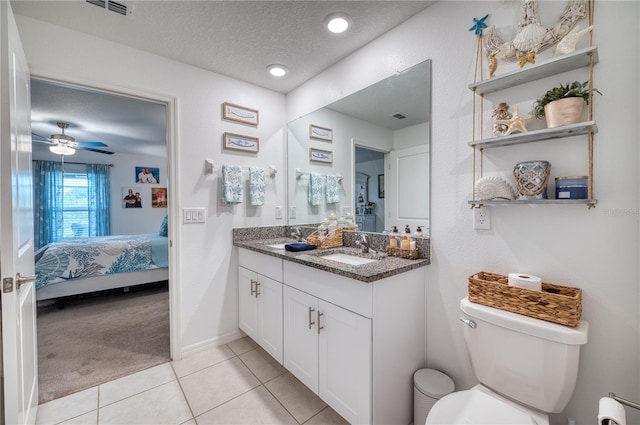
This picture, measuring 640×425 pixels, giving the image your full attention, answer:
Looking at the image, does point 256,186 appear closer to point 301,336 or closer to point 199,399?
point 301,336

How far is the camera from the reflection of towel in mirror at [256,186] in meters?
2.46

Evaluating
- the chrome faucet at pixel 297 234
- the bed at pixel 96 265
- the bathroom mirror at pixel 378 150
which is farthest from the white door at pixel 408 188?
the bed at pixel 96 265

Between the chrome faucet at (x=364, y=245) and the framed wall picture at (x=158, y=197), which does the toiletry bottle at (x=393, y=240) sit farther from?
the framed wall picture at (x=158, y=197)

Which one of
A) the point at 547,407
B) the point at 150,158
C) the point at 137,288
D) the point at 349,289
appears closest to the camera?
the point at 547,407

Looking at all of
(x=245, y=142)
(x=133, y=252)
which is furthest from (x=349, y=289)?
(x=133, y=252)

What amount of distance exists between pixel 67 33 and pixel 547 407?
10.6 ft

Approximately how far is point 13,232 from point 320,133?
2008 millimetres

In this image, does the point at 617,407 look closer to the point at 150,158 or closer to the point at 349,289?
the point at 349,289

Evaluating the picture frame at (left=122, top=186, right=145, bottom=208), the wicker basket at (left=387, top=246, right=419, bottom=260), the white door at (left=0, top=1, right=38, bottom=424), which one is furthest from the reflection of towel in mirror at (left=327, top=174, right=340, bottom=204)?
the picture frame at (left=122, top=186, right=145, bottom=208)

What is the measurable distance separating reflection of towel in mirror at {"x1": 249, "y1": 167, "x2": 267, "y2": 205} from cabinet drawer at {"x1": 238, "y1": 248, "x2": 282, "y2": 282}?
1.52 feet

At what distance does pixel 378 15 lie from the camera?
166 cm

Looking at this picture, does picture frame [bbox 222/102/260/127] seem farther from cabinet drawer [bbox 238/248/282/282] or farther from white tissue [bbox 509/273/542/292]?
white tissue [bbox 509/273/542/292]

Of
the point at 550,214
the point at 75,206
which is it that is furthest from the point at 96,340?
the point at 75,206

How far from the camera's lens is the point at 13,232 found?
109cm
